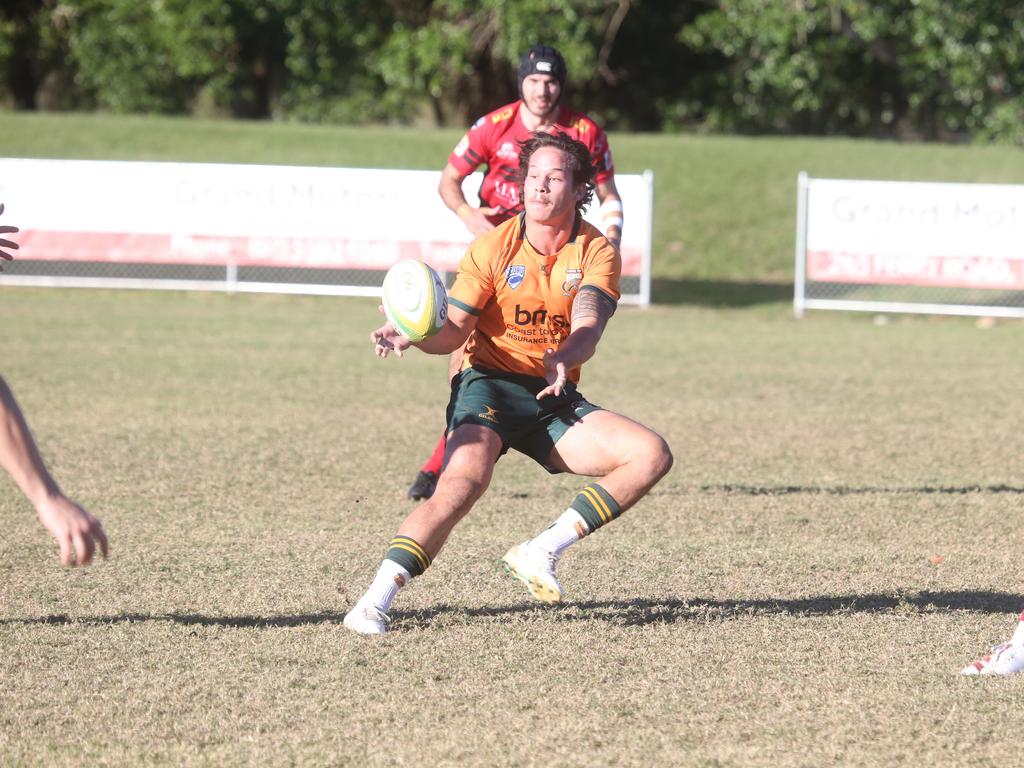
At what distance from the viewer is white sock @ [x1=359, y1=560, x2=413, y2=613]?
4945 millimetres

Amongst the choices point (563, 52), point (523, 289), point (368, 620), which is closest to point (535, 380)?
point (523, 289)

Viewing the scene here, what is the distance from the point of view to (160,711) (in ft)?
14.0

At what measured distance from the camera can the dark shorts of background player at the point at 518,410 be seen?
5.25m

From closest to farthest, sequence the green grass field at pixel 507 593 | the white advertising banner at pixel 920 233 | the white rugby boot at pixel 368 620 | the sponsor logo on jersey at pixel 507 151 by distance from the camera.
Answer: the green grass field at pixel 507 593 < the white rugby boot at pixel 368 620 < the sponsor logo on jersey at pixel 507 151 < the white advertising banner at pixel 920 233

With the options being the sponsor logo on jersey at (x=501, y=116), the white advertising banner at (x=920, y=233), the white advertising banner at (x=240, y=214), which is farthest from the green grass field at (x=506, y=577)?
the white advertising banner at (x=240, y=214)

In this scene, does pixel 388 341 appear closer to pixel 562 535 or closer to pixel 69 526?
pixel 562 535

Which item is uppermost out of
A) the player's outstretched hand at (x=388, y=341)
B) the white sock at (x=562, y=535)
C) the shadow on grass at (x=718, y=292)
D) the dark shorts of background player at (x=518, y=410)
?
the player's outstretched hand at (x=388, y=341)

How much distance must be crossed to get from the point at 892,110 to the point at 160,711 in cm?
3482

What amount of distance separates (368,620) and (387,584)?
0.15m

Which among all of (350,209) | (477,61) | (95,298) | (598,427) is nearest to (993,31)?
(477,61)

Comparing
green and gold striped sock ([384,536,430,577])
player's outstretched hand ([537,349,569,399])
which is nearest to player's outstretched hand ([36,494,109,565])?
green and gold striped sock ([384,536,430,577])

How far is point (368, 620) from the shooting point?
5.01 m

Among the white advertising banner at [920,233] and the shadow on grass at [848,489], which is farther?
the white advertising banner at [920,233]

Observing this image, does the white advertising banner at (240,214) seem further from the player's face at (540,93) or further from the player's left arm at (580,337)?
the player's left arm at (580,337)
